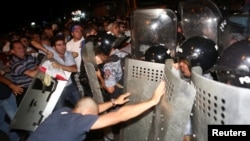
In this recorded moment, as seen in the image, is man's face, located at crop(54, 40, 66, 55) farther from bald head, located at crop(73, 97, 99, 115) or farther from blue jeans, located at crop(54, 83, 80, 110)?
bald head, located at crop(73, 97, 99, 115)

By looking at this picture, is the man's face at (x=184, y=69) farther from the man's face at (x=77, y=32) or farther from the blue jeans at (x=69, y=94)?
the man's face at (x=77, y=32)

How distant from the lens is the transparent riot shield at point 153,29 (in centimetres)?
555

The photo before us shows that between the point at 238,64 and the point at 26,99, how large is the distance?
378 centimetres

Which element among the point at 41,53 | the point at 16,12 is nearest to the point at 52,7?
the point at 16,12

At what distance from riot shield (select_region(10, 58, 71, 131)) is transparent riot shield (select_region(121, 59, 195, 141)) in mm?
1641

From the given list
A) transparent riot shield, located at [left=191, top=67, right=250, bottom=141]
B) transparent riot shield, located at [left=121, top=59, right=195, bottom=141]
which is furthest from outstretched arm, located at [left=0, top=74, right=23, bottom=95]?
transparent riot shield, located at [left=191, top=67, right=250, bottom=141]

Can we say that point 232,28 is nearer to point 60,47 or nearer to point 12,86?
point 60,47

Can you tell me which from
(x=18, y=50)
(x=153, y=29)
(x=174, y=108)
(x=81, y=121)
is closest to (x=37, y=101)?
(x=18, y=50)

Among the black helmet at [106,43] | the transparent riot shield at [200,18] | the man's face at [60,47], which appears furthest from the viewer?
the transparent riot shield at [200,18]

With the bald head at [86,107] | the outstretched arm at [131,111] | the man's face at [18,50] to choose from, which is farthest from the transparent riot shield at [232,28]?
the man's face at [18,50]

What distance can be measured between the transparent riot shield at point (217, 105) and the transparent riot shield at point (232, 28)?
302cm

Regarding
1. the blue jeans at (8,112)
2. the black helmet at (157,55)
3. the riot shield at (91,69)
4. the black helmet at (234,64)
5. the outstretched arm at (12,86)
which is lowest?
the blue jeans at (8,112)

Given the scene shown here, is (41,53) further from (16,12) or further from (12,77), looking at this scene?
(16,12)

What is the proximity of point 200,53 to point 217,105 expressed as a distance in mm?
1840
